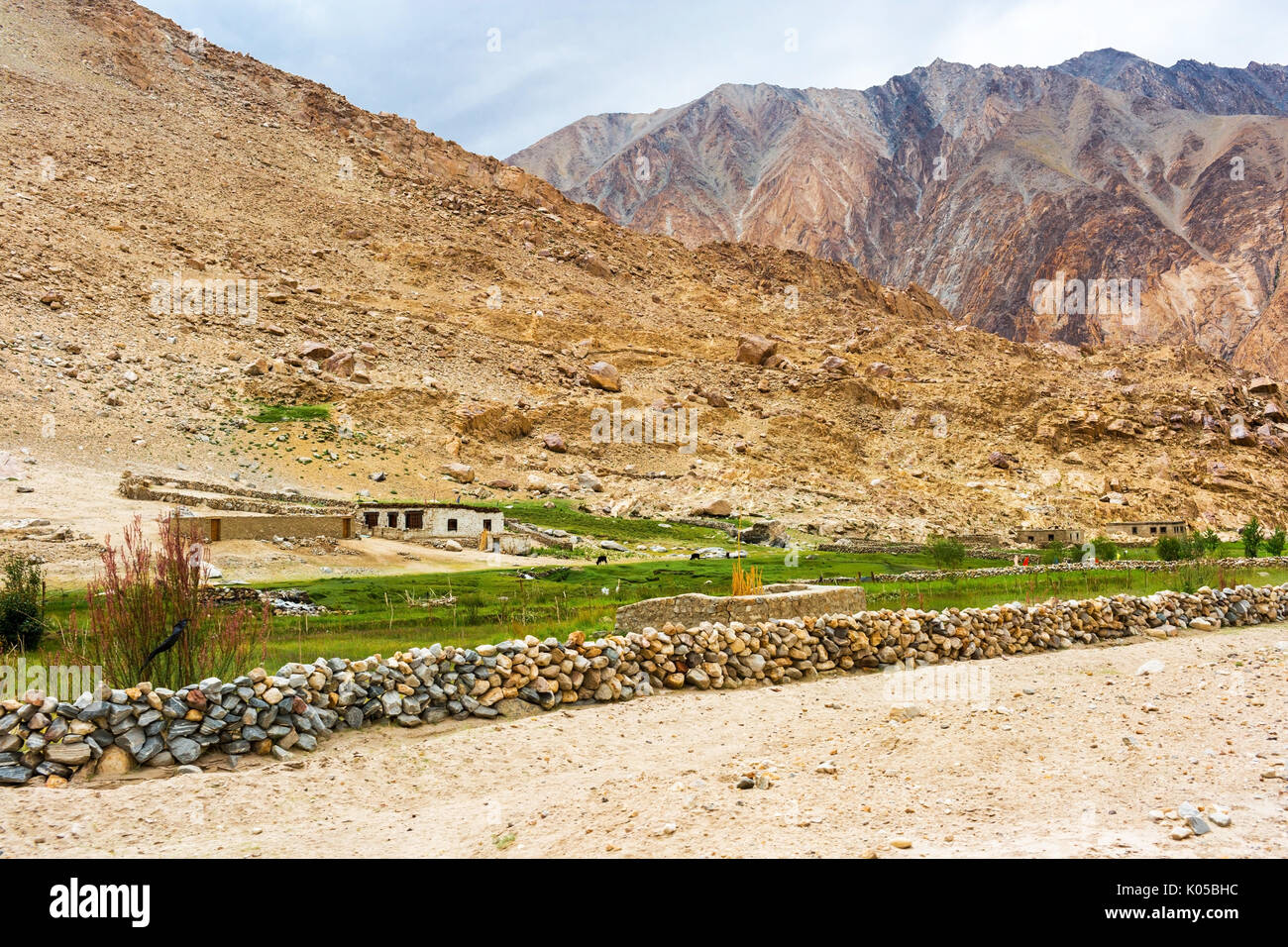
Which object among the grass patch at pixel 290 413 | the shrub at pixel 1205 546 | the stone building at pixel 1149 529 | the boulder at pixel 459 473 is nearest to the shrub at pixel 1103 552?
the shrub at pixel 1205 546

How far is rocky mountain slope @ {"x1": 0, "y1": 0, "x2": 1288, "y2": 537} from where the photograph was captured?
1845 inches

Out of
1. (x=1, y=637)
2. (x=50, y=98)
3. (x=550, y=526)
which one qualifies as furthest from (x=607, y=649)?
(x=50, y=98)

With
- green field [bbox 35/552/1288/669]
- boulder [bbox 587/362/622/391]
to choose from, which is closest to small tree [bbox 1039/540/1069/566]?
green field [bbox 35/552/1288/669]

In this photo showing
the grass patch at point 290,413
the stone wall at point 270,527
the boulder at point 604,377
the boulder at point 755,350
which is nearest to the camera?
the stone wall at point 270,527

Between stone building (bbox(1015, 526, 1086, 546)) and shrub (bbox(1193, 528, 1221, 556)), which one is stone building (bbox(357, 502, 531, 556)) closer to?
shrub (bbox(1193, 528, 1221, 556))

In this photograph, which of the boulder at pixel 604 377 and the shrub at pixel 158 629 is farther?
the boulder at pixel 604 377

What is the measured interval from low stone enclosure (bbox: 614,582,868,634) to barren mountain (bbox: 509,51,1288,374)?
112085mm

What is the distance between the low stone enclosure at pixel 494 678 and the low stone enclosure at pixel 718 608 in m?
0.59

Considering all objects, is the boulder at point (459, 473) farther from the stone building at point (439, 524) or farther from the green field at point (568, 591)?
the green field at point (568, 591)

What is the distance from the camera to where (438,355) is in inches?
2373

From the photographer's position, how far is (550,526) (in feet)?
128

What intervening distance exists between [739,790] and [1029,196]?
531ft

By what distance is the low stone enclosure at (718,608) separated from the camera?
13.6 meters
